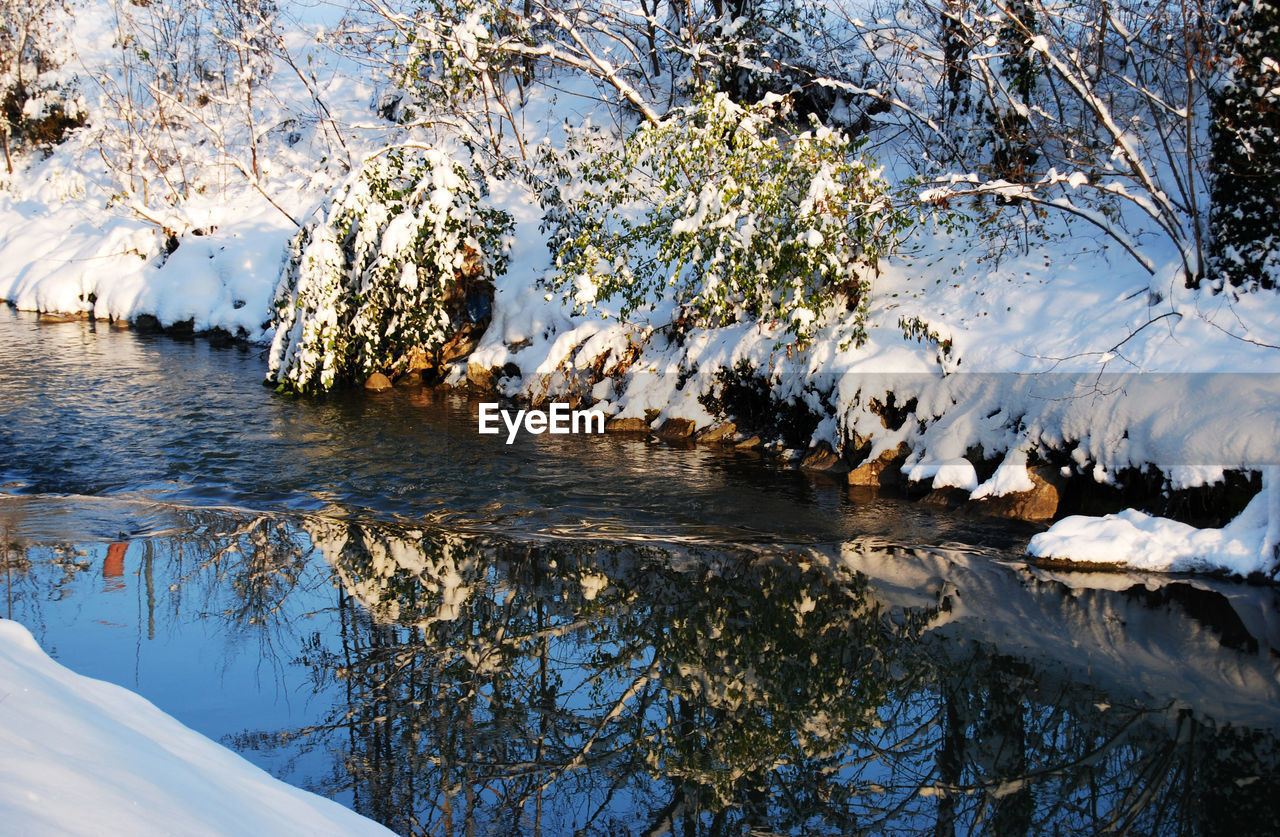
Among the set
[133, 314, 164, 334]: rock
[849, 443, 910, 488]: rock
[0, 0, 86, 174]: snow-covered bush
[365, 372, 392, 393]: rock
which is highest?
[0, 0, 86, 174]: snow-covered bush

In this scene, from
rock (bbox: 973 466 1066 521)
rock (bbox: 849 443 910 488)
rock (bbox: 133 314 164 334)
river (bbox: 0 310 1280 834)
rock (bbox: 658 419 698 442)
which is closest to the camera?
river (bbox: 0 310 1280 834)

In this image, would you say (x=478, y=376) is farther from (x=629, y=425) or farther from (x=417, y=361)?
(x=629, y=425)

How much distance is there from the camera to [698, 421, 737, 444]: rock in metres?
13.0

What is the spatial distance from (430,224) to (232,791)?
40.8ft

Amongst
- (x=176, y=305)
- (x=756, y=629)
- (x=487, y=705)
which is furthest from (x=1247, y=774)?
(x=176, y=305)

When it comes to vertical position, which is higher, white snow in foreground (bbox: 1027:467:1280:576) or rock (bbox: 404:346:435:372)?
rock (bbox: 404:346:435:372)

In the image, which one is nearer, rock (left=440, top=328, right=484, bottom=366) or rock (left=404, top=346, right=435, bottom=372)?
rock (left=404, top=346, right=435, bottom=372)

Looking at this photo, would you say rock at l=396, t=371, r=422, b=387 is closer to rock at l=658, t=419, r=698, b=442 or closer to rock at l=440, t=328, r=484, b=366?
rock at l=440, t=328, r=484, b=366

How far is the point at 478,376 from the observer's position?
52.5 ft

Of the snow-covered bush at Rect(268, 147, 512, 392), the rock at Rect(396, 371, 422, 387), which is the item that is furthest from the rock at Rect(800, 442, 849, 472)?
the rock at Rect(396, 371, 422, 387)

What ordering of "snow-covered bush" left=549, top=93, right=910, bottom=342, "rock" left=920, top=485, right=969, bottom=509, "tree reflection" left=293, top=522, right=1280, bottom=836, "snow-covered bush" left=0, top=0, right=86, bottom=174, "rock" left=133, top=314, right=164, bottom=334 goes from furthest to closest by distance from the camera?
"snow-covered bush" left=0, top=0, right=86, bottom=174, "rock" left=133, top=314, right=164, bottom=334, "snow-covered bush" left=549, top=93, right=910, bottom=342, "rock" left=920, top=485, right=969, bottom=509, "tree reflection" left=293, top=522, right=1280, bottom=836

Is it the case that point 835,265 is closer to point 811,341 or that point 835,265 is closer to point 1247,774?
point 811,341

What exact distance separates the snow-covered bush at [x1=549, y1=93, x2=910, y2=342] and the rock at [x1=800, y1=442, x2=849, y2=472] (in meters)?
1.44

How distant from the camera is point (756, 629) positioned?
6.84 m
